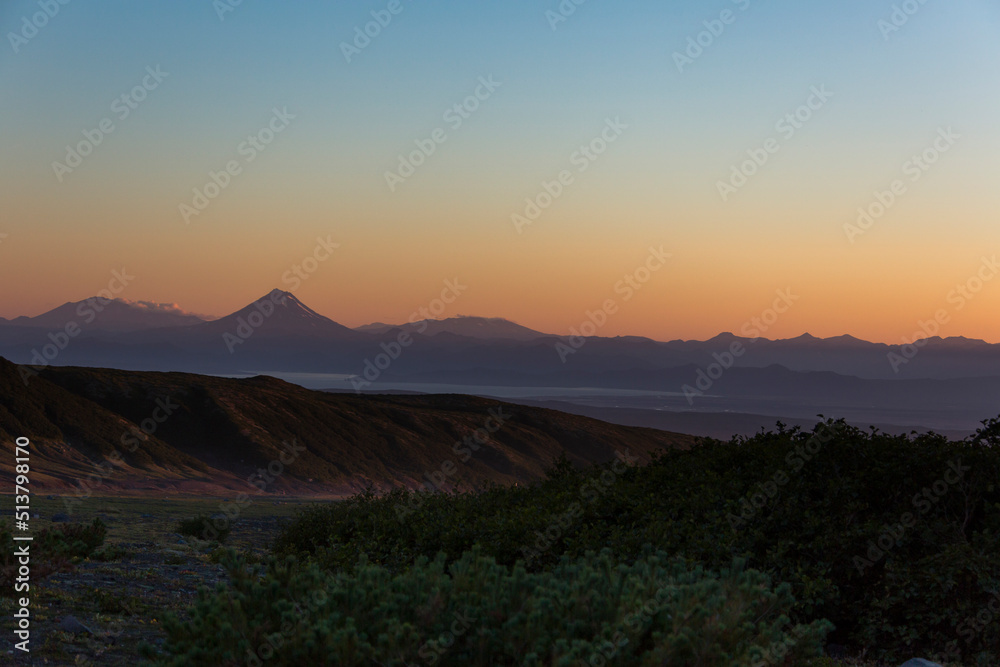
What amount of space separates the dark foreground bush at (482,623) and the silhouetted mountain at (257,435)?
140 ft

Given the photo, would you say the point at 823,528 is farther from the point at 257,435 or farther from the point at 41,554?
the point at 257,435

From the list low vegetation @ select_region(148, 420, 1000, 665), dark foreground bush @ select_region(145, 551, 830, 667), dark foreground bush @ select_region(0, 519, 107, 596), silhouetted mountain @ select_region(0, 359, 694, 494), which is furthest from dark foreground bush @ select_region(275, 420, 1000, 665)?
silhouetted mountain @ select_region(0, 359, 694, 494)

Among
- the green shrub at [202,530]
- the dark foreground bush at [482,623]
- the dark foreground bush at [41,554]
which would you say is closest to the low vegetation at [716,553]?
the dark foreground bush at [482,623]

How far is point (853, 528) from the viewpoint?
9.51 metres

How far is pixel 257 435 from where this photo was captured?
66.2 meters

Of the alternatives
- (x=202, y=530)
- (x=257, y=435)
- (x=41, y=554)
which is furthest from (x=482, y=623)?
(x=257, y=435)

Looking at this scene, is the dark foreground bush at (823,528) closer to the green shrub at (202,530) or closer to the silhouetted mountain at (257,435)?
the green shrub at (202,530)

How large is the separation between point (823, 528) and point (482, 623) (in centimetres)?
567

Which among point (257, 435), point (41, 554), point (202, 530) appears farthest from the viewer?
point (257, 435)

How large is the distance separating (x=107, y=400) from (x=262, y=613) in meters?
67.8

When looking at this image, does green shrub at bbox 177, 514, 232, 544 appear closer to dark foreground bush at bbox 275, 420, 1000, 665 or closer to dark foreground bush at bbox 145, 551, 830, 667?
dark foreground bush at bbox 275, 420, 1000, 665

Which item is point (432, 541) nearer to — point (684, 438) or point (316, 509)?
point (316, 509)

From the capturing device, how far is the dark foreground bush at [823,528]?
8.62 metres

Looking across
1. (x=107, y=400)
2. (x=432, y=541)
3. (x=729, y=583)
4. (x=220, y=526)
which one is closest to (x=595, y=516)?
(x=432, y=541)
